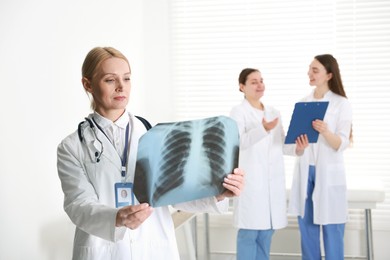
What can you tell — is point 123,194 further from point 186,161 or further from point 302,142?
point 302,142

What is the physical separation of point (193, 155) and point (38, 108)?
1332mm

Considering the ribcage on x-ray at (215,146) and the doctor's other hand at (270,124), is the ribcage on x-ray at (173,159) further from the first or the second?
the doctor's other hand at (270,124)

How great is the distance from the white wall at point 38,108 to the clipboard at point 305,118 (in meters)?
1.24

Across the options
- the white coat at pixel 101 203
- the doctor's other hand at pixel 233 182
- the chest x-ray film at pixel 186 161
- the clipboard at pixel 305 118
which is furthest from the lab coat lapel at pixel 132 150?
the clipboard at pixel 305 118

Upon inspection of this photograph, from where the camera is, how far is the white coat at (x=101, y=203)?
1375mm

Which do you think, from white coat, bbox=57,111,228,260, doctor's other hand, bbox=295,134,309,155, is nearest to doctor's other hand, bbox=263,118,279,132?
doctor's other hand, bbox=295,134,309,155

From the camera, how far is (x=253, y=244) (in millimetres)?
3379

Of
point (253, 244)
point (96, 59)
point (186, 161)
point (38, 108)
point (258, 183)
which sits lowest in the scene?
point (253, 244)

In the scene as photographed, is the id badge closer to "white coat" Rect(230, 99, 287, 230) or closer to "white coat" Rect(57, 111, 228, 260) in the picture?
"white coat" Rect(57, 111, 228, 260)

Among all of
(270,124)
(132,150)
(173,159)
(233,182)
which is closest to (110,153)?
(132,150)

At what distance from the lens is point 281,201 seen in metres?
3.38

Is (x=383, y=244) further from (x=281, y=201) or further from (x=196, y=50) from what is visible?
(x=196, y=50)

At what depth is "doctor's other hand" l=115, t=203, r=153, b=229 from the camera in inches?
49.0

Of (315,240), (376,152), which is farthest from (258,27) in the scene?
(315,240)
